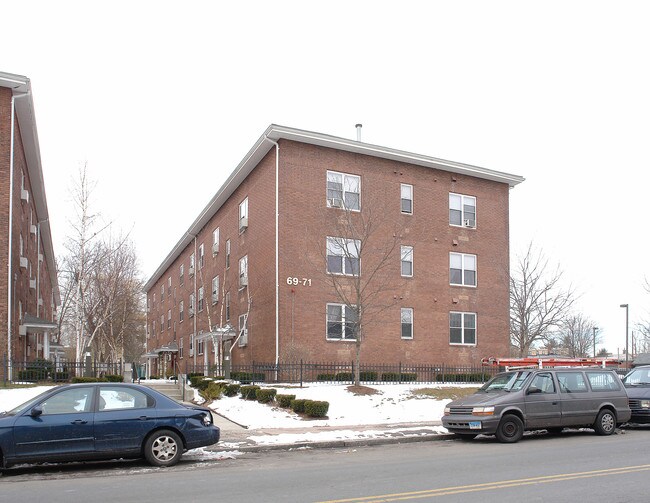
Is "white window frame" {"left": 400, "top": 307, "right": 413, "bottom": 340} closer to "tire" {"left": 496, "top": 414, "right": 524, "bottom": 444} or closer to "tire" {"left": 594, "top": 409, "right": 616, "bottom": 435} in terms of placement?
"tire" {"left": 594, "top": 409, "right": 616, "bottom": 435}

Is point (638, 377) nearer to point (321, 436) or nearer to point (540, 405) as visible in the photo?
point (540, 405)

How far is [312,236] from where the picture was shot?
29.8m

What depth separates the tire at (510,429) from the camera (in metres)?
14.6

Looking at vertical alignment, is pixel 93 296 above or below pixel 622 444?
above

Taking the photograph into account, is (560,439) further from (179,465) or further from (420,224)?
(420,224)

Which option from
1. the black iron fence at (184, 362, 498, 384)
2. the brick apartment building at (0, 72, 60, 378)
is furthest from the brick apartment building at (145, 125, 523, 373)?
the brick apartment building at (0, 72, 60, 378)

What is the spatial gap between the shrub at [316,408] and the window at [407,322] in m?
13.2

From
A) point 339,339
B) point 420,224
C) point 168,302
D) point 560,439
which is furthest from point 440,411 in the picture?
point 168,302

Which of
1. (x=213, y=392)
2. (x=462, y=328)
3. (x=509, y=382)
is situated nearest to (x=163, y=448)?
(x=509, y=382)

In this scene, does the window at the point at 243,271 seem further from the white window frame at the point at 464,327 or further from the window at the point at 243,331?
the white window frame at the point at 464,327

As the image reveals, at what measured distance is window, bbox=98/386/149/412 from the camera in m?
11.4

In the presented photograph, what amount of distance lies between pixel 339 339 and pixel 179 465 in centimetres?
1828

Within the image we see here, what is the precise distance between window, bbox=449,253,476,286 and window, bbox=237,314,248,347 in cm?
1040

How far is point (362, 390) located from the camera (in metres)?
22.8
